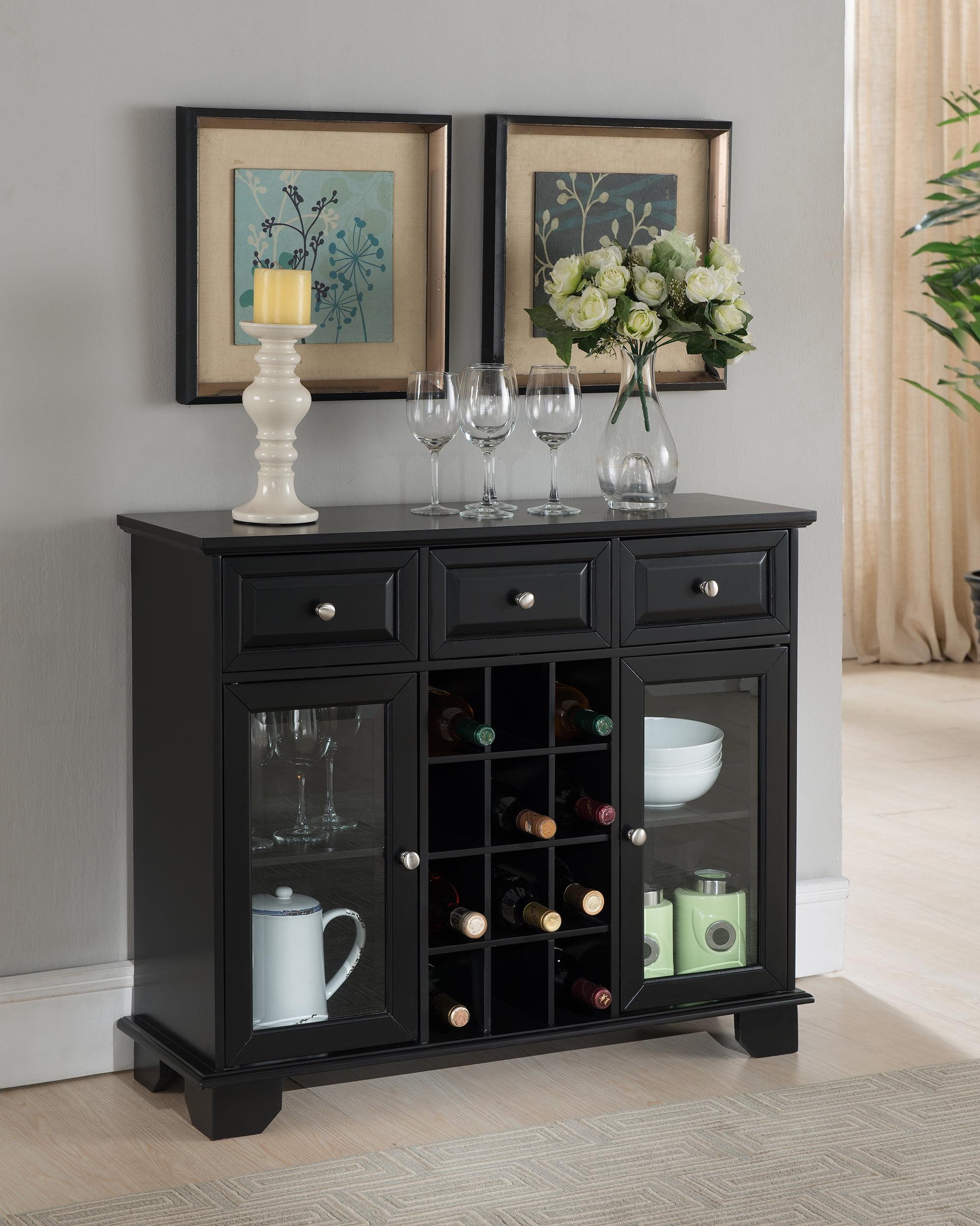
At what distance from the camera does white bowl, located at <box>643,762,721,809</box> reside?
8.60ft

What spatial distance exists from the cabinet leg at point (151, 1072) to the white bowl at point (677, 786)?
0.88 m

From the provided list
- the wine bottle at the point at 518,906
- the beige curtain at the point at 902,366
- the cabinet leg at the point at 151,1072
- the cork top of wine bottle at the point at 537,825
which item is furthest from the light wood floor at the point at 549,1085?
the beige curtain at the point at 902,366

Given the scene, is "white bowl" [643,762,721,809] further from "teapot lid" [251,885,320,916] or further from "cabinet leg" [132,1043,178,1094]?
"cabinet leg" [132,1043,178,1094]

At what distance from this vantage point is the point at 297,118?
2615 millimetres

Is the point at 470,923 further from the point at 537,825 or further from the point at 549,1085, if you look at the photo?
the point at 549,1085

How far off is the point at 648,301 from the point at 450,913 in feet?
3.39

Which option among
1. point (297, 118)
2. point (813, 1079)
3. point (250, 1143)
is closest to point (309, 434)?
point (297, 118)

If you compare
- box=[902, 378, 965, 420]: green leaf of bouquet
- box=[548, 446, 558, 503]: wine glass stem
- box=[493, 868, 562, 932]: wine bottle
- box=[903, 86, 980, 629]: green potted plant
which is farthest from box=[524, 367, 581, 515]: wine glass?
box=[902, 378, 965, 420]: green leaf of bouquet

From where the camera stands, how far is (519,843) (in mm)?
2502

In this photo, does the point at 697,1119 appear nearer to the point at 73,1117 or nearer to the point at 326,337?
the point at 73,1117

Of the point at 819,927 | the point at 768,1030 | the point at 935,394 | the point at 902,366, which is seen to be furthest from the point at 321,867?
the point at 902,366

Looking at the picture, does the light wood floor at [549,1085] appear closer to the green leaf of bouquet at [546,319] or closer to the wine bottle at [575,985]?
the wine bottle at [575,985]

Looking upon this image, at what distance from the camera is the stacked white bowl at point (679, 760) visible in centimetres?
262

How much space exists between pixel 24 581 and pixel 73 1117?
841mm
